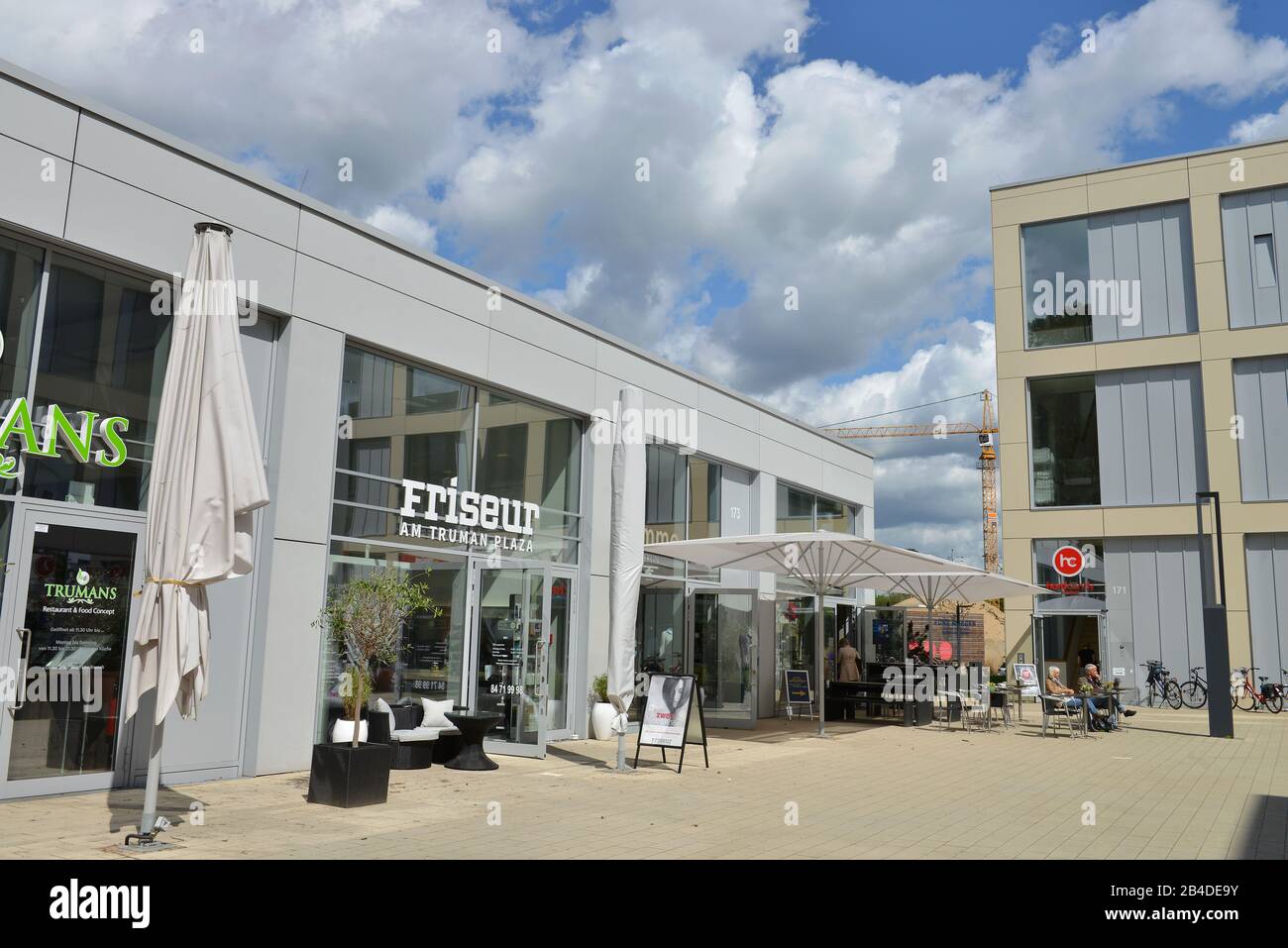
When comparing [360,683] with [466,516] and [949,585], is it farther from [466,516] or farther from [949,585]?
[949,585]

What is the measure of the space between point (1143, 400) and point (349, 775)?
73.1 feet

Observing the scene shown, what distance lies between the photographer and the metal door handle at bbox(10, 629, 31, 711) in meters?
7.74

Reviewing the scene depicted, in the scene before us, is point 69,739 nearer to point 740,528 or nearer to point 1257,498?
point 740,528

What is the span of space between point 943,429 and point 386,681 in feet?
334

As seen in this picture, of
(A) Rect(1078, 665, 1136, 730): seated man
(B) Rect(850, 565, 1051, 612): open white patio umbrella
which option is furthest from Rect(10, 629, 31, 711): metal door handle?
(A) Rect(1078, 665, 1136, 730): seated man

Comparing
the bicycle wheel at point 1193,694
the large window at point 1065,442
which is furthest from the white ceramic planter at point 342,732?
the large window at point 1065,442

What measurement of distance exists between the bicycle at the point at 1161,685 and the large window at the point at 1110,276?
784cm

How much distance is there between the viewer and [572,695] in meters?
14.0

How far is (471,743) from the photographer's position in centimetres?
1041

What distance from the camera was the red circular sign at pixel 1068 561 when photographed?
970 inches

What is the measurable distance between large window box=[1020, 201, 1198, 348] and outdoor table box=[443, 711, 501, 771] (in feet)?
66.6

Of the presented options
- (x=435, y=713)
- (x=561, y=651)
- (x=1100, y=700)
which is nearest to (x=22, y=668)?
(x=435, y=713)

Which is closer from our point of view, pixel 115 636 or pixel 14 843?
pixel 14 843
